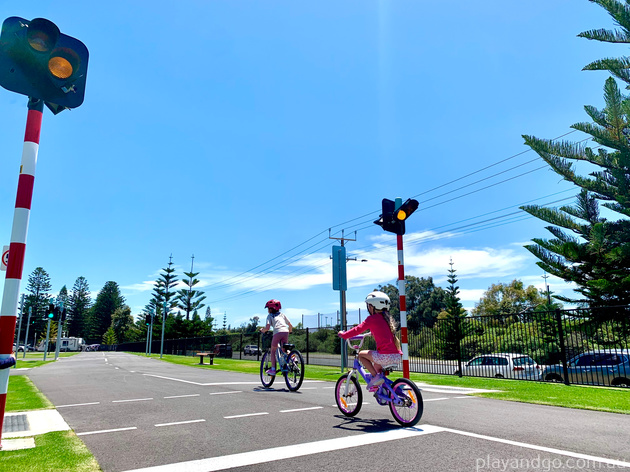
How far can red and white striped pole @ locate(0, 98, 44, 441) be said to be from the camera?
350cm

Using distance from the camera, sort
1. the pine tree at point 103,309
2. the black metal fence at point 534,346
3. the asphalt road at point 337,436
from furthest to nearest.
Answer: the pine tree at point 103,309, the black metal fence at point 534,346, the asphalt road at point 337,436

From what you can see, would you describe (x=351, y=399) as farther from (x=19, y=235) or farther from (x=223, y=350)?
(x=223, y=350)

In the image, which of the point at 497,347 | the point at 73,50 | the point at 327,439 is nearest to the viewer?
the point at 73,50

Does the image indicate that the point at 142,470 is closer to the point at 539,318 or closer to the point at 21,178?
the point at 21,178

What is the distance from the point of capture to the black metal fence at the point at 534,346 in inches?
440

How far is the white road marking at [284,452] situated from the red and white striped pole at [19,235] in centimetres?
157

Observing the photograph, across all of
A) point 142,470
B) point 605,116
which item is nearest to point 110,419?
point 142,470

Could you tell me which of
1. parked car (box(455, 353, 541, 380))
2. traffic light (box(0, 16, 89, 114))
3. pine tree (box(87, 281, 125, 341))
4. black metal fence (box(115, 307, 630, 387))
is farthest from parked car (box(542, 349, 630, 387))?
pine tree (box(87, 281, 125, 341))

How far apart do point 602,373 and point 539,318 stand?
205 centimetres

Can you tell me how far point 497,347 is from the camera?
14211 millimetres

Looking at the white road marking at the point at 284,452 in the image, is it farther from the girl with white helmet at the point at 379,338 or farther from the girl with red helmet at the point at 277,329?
the girl with red helmet at the point at 277,329

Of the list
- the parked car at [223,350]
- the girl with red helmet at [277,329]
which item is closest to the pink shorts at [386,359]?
the girl with red helmet at [277,329]

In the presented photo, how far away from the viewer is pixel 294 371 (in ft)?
28.6

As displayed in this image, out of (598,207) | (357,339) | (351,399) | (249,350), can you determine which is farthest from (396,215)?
(249,350)
